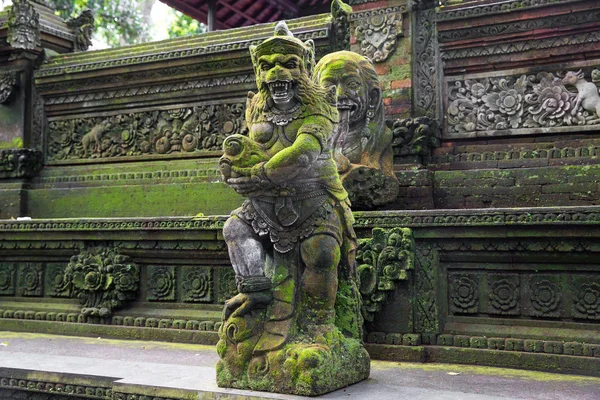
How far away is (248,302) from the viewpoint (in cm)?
446

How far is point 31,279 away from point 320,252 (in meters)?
4.29

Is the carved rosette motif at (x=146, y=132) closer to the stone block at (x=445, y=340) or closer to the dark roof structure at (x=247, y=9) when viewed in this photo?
the stone block at (x=445, y=340)

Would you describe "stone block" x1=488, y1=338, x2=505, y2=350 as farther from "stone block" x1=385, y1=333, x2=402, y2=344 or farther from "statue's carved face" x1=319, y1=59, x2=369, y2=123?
"statue's carved face" x1=319, y1=59, x2=369, y2=123

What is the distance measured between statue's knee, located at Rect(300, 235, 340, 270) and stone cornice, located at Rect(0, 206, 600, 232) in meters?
1.28

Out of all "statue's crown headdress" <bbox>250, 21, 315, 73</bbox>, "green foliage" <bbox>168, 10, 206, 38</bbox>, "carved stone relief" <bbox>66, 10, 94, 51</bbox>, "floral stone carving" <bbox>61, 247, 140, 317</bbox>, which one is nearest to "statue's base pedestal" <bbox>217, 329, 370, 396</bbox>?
"statue's crown headdress" <bbox>250, 21, 315, 73</bbox>

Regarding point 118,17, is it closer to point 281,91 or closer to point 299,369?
point 281,91

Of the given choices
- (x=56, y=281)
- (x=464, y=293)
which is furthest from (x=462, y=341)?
(x=56, y=281)

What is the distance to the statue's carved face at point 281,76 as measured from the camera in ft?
14.9

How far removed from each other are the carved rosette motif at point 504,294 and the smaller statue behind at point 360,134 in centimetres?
133

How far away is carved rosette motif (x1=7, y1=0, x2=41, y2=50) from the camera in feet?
30.9

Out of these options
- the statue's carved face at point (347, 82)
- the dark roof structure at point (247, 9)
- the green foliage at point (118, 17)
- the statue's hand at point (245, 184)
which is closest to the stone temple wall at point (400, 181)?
the statue's carved face at point (347, 82)

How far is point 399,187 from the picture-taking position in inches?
273

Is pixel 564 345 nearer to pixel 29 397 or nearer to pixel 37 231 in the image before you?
A: pixel 29 397

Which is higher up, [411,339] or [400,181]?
[400,181]
